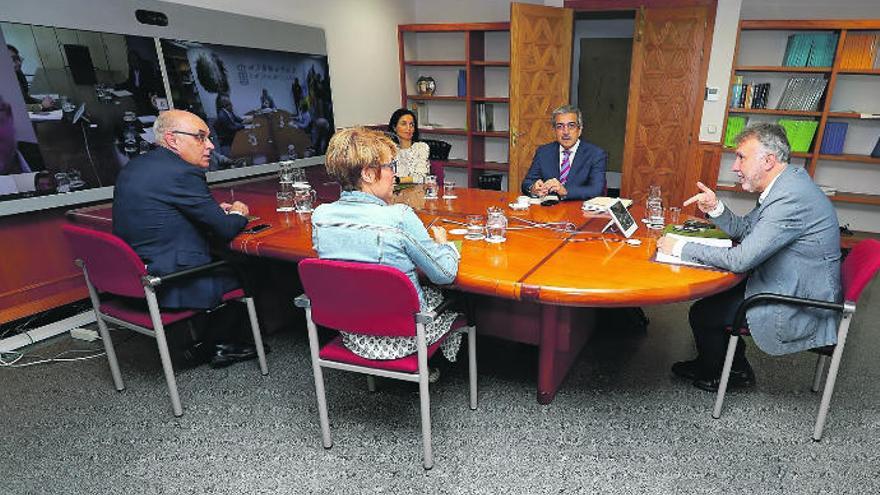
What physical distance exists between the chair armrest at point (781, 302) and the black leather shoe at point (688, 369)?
49cm

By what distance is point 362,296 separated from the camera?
157cm

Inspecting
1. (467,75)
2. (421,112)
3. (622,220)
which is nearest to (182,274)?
(622,220)

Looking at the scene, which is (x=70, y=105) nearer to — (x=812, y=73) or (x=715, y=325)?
(x=715, y=325)

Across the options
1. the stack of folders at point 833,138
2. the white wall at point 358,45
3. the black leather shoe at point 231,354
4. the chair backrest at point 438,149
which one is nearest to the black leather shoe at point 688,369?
the black leather shoe at point 231,354

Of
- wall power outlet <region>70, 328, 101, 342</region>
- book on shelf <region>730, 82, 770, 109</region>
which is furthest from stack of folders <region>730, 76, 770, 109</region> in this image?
wall power outlet <region>70, 328, 101, 342</region>

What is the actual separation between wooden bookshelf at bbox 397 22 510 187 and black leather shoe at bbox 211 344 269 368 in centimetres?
353

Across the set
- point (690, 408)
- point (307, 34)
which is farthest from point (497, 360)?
point (307, 34)

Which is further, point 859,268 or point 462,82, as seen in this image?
point 462,82

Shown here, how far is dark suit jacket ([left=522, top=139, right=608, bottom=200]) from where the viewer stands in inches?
121

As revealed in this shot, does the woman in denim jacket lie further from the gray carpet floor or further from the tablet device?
the tablet device

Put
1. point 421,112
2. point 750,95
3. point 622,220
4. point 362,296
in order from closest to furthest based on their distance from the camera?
point 362,296 < point 622,220 < point 750,95 < point 421,112

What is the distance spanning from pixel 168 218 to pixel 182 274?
29cm

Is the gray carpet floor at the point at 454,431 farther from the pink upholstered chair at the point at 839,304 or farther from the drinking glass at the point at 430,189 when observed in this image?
the drinking glass at the point at 430,189

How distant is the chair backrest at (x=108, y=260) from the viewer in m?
1.94
